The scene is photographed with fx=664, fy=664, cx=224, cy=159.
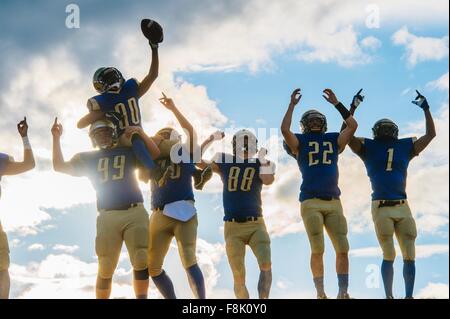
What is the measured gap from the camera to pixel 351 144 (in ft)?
32.3

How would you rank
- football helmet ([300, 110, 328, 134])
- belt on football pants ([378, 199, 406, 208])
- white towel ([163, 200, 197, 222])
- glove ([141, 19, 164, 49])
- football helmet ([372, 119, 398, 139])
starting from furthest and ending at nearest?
football helmet ([372, 119, 398, 139]) → belt on football pants ([378, 199, 406, 208]) → football helmet ([300, 110, 328, 134]) → glove ([141, 19, 164, 49]) → white towel ([163, 200, 197, 222])

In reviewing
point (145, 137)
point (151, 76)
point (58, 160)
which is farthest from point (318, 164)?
point (58, 160)

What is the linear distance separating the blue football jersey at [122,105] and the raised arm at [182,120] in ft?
1.31

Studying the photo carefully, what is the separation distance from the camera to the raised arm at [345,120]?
9.27 metres

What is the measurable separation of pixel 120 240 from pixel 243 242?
6.50 feet

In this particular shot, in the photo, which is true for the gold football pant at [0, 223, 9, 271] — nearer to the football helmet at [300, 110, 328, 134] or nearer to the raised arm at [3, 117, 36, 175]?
the raised arm at [3, 117, 36, 175]

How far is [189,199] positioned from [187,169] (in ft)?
1.34

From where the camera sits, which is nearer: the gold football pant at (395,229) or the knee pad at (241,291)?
the knee pad at (241,291)

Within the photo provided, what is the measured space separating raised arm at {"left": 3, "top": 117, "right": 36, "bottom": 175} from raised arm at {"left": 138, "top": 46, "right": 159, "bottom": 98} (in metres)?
1.66

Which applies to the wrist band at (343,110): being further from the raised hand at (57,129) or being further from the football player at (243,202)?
the raised hand at (57,129)

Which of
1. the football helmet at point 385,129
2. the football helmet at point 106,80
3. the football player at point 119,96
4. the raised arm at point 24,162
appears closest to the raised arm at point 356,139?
the football helmet at point 385,129

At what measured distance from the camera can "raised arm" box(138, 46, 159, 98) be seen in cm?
940

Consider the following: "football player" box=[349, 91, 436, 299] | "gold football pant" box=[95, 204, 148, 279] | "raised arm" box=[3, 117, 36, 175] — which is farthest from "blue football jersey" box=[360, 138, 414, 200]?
"raised arm" box=[3, 117, 36, 175]
